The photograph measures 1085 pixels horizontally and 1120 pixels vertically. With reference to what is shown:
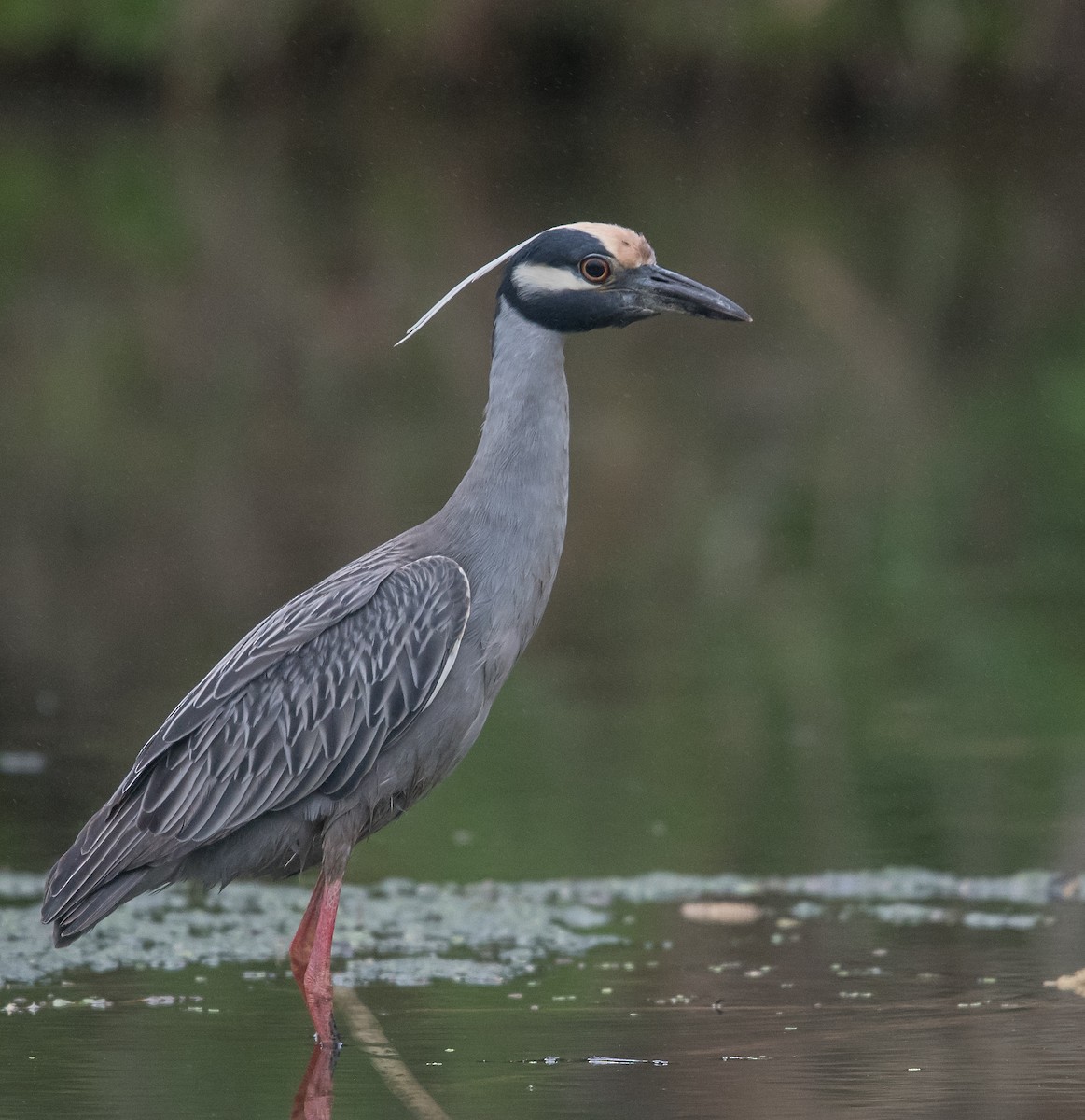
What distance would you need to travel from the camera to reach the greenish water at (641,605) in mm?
6152

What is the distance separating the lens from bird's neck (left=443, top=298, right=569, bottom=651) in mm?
6770

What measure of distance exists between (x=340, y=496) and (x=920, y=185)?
21163 millimetres

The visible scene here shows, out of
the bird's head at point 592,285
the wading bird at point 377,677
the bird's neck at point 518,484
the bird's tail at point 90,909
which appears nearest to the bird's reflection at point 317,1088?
the wading bird at point 377,677

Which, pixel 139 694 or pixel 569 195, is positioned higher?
pixel 569 195

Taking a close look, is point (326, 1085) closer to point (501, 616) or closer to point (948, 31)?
point (501, 616)

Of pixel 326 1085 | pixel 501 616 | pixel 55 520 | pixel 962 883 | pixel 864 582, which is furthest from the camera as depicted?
pixel 55 520

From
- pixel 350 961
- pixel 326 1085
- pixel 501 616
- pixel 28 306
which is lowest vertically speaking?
pixel 326 1085

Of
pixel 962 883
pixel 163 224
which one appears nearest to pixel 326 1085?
pixel 962 883

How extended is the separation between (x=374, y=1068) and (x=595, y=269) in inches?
95.9

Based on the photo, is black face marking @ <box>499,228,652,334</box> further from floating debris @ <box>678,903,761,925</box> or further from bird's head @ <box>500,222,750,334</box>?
floating debris @ <box>678,903,761,925</box>

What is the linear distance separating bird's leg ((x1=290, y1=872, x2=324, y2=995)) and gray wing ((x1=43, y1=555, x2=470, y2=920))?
28 centimetres

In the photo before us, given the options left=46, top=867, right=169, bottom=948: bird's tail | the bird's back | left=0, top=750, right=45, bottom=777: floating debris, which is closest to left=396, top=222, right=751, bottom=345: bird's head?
the bird's back

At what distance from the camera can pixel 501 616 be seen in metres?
6.73

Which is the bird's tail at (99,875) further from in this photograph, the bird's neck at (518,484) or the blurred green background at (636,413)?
the blurred green background at (636,413)
